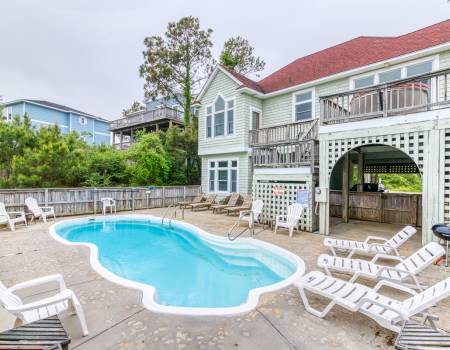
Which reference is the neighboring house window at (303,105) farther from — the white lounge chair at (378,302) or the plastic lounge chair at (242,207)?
the white lounge chair at (378,302)

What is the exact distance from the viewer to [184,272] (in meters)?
6.15

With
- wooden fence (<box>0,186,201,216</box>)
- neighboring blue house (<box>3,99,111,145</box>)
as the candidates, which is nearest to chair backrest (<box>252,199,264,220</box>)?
wooden fence (<box>0,186,201,216</box>)

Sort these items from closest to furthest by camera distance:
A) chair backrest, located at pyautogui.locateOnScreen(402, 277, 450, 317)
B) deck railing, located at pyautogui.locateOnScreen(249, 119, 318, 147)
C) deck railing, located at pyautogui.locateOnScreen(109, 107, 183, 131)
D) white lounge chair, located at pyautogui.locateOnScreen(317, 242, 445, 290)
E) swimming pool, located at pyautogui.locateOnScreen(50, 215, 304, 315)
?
chair backrest, located at pyautogui.locateOnScreen(402, 277, 450, 317) < white lounge chair, located at pyautogui.locateOnScreen(317, 242, 445, 290) < swimming pool, located at pyautogui.locateOnScreen(50, 215, 304, 315) < deck railing, located at pyautogui.locateOnScreen(249, 119, 318, 147) < deck railing, located at pyautogui.locateOnScreen(109, 107, 183, 131)

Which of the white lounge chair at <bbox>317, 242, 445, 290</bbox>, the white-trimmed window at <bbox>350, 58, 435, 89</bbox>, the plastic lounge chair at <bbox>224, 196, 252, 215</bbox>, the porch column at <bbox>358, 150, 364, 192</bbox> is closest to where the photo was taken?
the white lounge chair at <bbox>317, 242, 445, 290</bbox>

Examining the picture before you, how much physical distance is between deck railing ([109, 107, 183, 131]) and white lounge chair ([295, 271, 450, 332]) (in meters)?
20.2

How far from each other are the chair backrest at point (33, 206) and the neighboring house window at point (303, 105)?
12586mm

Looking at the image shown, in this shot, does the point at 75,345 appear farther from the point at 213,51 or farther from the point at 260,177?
the point at 213,51

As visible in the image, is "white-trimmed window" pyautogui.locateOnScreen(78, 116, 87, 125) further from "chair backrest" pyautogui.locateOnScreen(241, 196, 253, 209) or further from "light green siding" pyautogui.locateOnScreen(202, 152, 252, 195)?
"chair backrest" pyautogui.locateOnScreen(241, 196, 253, 209)

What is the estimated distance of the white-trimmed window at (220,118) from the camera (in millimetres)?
14461

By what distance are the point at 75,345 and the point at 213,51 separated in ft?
74.4

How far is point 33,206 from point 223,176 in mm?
9318

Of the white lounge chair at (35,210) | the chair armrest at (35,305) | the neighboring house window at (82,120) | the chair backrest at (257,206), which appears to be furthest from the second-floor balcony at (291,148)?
the neighboring house window at (82,120)

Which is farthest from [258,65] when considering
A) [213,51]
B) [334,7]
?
[334,7]

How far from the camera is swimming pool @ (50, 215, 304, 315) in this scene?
14.5 ft
